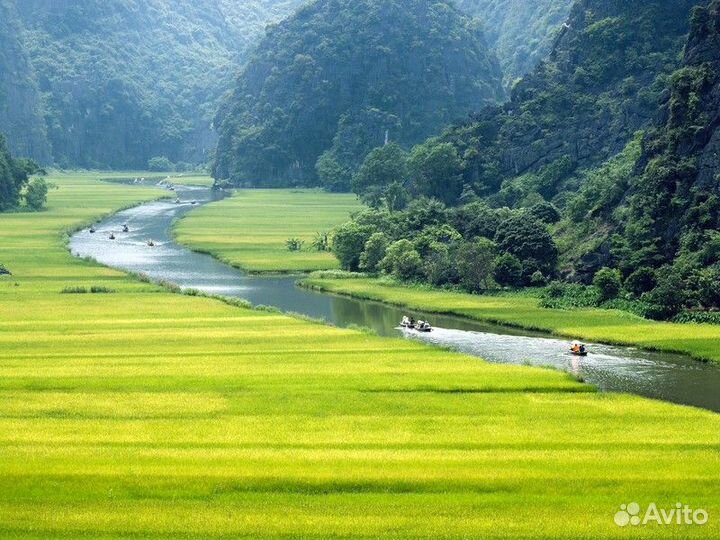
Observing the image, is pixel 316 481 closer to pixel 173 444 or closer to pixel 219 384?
pixel 173 444

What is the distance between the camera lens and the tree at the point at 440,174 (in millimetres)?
130875

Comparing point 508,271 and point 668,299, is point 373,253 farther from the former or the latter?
point 668,299

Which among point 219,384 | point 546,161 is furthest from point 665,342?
point 546,161

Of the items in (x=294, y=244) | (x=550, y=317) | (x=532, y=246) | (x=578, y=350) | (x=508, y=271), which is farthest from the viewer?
(x=294, y=244)

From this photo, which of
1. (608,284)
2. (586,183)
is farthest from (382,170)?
(608,284)

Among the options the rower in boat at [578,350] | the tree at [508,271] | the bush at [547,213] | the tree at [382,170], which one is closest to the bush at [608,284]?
the tree at [508,271]

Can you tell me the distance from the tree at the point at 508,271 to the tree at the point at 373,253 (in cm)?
1287

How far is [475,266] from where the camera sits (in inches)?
3172

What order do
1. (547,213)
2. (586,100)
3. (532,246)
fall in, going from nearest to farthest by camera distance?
(532,246)
(547,213)
(586,100)

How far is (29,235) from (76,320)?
56.2m

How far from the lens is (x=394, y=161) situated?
5960 inches

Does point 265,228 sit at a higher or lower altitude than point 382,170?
lower

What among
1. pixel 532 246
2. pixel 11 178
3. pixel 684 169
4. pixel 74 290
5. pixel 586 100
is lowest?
pixel 74 290

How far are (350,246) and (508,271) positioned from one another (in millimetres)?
17084
